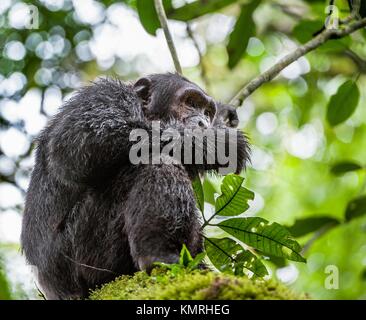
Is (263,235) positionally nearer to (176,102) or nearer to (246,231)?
(246,231)

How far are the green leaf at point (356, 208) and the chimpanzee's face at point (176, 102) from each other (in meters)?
2.33

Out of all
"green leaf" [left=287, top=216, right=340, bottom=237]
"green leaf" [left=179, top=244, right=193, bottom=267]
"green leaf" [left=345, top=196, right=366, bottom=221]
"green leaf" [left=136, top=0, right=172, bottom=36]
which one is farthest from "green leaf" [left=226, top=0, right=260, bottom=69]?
"green leaf" [left=179, top=244, right=193, bottom=267]

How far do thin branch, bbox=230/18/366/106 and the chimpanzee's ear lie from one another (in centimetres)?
94

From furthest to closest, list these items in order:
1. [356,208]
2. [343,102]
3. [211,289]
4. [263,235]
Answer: [356,208] → [343,102] → [263,235] → [211,289]

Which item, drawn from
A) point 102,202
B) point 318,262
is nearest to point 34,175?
point 102,202

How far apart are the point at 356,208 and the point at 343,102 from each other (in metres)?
1.32

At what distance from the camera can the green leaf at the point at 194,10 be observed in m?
7.55

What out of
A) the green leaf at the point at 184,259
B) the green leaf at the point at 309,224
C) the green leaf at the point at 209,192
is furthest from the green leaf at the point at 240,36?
the green leaf at the point at 184,259

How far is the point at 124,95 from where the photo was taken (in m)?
5.96

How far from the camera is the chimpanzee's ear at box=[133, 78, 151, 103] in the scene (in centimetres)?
645

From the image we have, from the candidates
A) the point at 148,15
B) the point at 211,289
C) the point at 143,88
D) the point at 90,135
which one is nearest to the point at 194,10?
the point at 148,15

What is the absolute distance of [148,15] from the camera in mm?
6973
